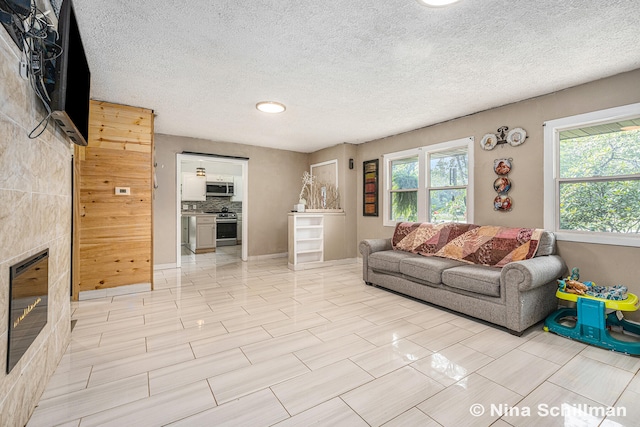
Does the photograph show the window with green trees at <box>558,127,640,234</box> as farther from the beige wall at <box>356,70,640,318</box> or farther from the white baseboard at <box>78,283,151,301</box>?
the white baseboard at <box>78,283,151,301</box>

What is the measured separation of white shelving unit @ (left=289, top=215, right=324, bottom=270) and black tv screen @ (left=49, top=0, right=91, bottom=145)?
142 inches

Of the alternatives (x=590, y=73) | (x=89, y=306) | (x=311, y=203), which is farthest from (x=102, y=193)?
(x=590, y=73)

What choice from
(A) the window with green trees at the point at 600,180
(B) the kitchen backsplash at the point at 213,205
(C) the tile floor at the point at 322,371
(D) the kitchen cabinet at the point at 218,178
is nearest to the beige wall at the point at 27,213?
(C) the tile floor at the point at 322,371

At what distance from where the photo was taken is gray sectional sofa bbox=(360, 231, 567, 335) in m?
2.59

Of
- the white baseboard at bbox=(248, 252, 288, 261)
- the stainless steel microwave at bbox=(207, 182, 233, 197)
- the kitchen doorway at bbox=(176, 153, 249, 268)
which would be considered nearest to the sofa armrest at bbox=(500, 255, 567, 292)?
the white baseboard at bbox=(248, 252, 288, 261)

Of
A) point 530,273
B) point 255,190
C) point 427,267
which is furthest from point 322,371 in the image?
point 255,190

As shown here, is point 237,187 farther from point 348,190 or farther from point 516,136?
point 516,136

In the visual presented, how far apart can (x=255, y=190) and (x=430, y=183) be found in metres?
3.63

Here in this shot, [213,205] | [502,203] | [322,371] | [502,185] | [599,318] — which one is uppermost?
[502,185]

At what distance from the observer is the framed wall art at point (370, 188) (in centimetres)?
571

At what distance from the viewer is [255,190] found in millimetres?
6340

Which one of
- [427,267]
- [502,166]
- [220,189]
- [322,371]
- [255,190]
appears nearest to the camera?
[322,371]

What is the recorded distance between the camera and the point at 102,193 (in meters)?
3.66

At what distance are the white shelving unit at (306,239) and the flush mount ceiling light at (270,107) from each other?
206cm
